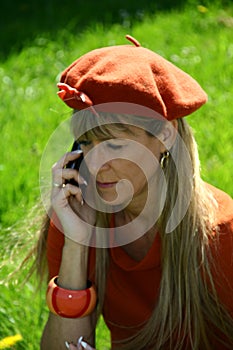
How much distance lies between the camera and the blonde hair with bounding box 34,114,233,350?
2875 mm

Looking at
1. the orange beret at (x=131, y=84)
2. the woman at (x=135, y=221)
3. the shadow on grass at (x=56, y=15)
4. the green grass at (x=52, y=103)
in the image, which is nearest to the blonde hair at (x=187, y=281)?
the woman at (x=135, y=221)

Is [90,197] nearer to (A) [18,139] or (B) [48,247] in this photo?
(B) [48,247]

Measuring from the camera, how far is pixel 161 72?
2.76m

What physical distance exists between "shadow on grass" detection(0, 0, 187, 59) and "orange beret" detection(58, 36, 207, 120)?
333 cm

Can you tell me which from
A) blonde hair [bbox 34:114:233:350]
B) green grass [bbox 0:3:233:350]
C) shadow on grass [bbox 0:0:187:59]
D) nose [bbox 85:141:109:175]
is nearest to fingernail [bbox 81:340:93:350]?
blonde hair [bbox 34:114:233:350]

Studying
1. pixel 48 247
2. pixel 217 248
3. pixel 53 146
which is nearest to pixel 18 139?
pixel 53 146

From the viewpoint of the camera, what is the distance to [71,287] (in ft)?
9.80

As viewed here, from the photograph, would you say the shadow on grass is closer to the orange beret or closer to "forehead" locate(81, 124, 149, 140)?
the orange beret

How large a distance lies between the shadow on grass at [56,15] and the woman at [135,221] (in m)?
→ 3.22

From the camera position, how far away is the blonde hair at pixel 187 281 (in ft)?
9.43

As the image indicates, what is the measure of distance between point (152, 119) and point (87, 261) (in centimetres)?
59

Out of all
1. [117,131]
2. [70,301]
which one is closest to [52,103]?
[70,301]

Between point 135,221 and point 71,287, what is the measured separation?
0.31 metres

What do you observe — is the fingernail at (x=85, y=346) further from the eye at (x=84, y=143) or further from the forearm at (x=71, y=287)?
the eye at (x=84, y=143)
